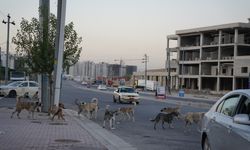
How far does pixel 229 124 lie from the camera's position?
7.85 metres

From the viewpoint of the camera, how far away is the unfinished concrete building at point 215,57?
101 m

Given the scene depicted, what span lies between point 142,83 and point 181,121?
103 meters

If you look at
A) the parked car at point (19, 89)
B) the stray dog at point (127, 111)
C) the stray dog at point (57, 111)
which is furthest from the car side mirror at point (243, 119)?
the parked car at point (19, 89)

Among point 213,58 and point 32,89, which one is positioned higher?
point 213,58

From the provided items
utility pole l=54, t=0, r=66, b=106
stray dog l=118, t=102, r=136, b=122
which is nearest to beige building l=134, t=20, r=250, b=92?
stray dog l=118, t=102, r=136, b=122

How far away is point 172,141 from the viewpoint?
50.0 feet

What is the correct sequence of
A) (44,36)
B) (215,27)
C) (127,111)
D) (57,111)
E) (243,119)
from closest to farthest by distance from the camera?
(243,119), (57,111), (127,111), (44,36), (215,27)

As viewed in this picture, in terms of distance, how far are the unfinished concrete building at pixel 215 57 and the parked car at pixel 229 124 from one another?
290 ft

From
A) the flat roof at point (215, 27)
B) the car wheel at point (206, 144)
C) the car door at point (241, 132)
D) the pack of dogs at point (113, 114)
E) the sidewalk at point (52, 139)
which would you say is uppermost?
the flat roof at point (215, 27)

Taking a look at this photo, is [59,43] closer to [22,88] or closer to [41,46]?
[41,46]

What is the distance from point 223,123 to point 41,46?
17.1 metres

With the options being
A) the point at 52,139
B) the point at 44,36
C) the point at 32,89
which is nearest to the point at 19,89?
the point at 32,89

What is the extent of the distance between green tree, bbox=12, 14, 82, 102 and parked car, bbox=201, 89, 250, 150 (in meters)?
15.5

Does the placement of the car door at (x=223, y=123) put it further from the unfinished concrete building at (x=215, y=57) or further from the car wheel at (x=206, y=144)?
the unfinished concrete building at (x=215, y=57)
